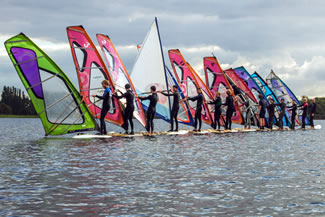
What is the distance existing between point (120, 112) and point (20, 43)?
239 inches

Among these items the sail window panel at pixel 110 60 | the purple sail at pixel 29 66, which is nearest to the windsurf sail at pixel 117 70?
the sail window panel at pixel 110 60

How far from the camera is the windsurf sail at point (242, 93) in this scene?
116 ft

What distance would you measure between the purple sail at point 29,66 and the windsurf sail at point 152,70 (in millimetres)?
8005

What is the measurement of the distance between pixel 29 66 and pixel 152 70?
8935 millimetres

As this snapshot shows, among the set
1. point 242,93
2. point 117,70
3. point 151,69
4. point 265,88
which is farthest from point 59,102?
point 265,88

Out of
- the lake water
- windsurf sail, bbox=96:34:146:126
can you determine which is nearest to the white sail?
windsurf sail, bbox=96:34:146:126

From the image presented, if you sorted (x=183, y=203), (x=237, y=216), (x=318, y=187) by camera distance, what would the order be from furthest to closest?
(x=318, y=187), (x=183, y=203), (x=237, y=216)

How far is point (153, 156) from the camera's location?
47.6ft

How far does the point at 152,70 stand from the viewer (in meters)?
28.0

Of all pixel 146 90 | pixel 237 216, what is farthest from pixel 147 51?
pixel 237 216

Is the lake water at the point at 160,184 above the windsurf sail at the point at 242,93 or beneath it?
beneath

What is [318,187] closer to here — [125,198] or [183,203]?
[183,203]

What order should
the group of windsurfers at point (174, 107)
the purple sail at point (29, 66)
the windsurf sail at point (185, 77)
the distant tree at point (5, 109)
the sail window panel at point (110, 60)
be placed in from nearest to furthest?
the purple sail at point (29, 66) → the group of windsurfers at point (174, 107) → the sail window panel at point (110, 60) → the windsurf sail at point (185, 77) → the distant tree at point (5, 109)

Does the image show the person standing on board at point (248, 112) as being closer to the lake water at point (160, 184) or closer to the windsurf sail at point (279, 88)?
the windsurf sail at point (279, 88)
